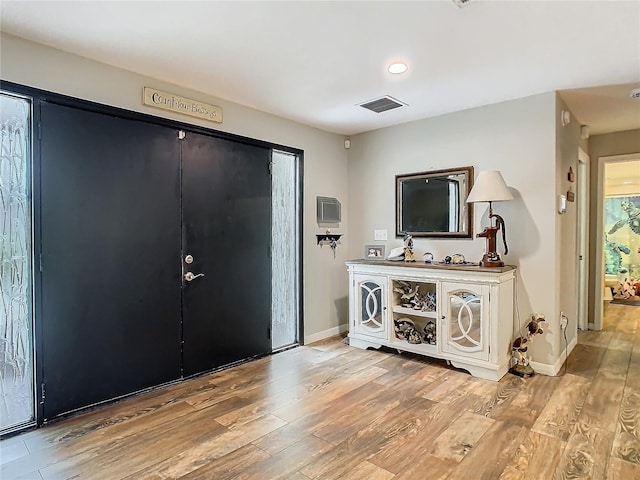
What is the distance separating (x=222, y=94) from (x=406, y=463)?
9.82 feet

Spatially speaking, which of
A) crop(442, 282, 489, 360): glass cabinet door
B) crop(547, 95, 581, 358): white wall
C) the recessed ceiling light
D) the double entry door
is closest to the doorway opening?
crop(547, 95, 581, 358): white wall

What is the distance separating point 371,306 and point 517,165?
73.9 inches

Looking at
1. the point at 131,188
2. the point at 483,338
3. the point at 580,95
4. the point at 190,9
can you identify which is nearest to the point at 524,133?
the point at 580,95

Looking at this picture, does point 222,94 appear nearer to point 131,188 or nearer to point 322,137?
point 131,188

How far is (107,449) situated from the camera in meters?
2.15

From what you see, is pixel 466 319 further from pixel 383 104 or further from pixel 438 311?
pixel 383 104

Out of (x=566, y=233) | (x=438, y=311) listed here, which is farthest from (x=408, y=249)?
(x=566, y=233)

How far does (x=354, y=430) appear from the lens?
2363 millimetres

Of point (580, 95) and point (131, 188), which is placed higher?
point (580, 95)

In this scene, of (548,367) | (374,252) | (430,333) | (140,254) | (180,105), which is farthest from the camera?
(374,252)

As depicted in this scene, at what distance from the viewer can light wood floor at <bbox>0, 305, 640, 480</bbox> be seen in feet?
6.49

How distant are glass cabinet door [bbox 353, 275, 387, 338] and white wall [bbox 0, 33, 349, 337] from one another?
53cm

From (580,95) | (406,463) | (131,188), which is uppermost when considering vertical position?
(580,95)

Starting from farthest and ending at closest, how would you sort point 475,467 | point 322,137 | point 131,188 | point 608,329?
point 608,329
point 322,137
point 131,188
point 475,467
